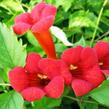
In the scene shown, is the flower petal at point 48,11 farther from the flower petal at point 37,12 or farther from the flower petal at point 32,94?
the flower petal at point 32,94

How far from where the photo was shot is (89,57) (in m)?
0.74

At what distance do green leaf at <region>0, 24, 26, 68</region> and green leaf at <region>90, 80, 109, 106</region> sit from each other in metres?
0.17

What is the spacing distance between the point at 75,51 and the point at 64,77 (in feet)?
0.18

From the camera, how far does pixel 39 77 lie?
30.2 inches

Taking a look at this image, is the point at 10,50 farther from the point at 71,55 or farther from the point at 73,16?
the point at 73,16

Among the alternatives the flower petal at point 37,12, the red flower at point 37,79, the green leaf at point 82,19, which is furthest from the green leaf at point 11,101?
the green leaf at point 82,19

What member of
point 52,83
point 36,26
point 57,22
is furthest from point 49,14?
point 57,22

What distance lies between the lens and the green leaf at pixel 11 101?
30.7 inches

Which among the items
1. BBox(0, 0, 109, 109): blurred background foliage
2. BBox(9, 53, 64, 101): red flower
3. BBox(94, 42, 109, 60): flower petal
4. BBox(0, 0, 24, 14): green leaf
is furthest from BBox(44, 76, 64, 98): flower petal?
BBox(0, 0, 24, 14): green leaf

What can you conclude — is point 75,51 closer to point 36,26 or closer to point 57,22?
point 36,26

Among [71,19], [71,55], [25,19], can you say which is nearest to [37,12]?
[25,19]

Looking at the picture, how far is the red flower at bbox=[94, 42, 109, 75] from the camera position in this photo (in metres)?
0.77

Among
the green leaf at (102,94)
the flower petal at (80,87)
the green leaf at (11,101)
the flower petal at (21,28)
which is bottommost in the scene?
the green leaf at (102,94)

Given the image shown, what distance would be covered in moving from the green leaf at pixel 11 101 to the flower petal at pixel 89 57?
0.15 metres
